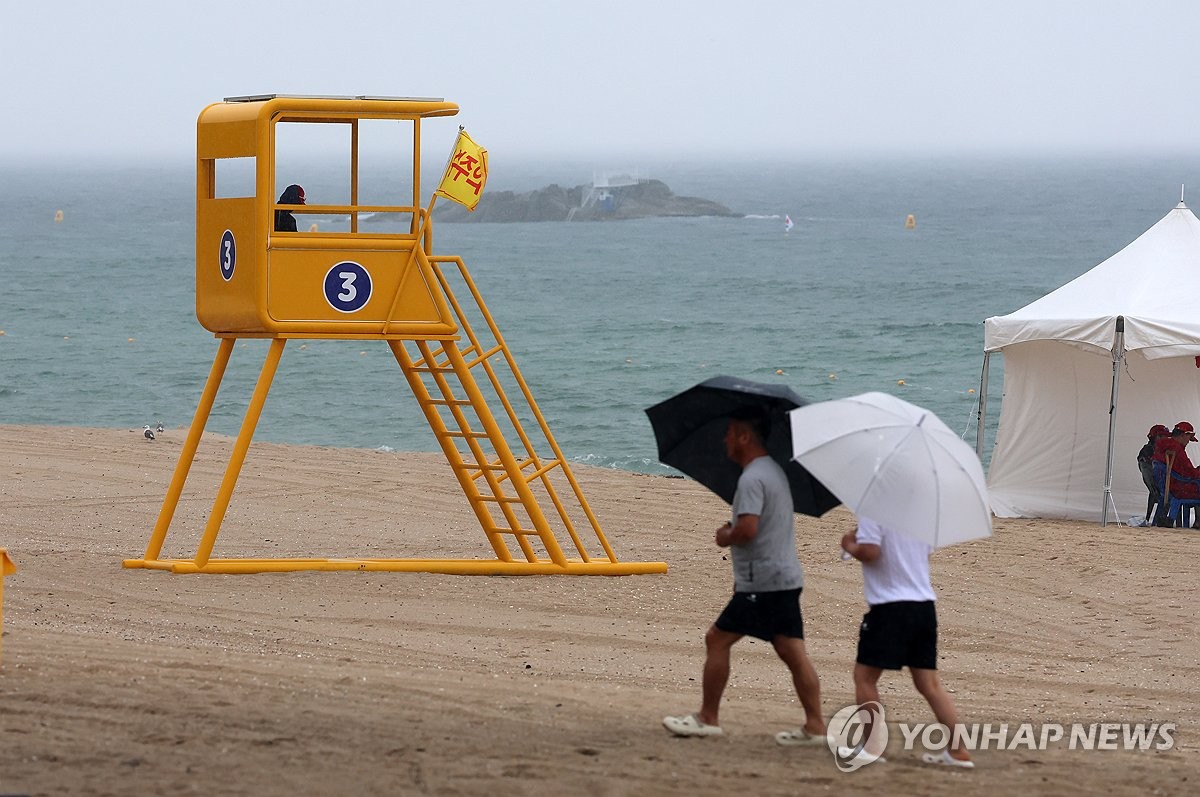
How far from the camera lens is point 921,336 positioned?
46062mm

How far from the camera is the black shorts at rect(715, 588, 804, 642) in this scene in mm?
6750

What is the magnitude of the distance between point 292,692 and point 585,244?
8973cm

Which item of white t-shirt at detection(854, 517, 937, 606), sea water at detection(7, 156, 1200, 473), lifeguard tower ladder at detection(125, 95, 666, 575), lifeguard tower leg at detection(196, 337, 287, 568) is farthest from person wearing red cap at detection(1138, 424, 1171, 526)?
white t-shirt at detection(854, 517, 937, 606)

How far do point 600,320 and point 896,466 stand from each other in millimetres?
45532

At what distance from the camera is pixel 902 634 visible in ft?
21.4

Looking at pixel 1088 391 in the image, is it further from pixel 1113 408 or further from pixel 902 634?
pixel 902 634

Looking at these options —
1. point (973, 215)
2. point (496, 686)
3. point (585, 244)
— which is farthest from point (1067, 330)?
point (973, 215)

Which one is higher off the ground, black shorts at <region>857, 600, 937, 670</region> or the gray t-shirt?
the gray t-shirt

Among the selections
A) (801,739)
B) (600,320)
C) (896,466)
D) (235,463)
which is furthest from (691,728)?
(600,320)

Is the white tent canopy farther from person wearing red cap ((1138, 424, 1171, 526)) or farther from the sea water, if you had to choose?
the sea water

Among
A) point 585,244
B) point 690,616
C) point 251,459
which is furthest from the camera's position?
point 585,244

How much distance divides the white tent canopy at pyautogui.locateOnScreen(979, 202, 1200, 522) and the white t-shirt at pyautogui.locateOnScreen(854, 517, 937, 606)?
9255 millimetres

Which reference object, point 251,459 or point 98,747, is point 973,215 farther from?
point 98,747

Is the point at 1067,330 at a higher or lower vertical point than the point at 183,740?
higher
